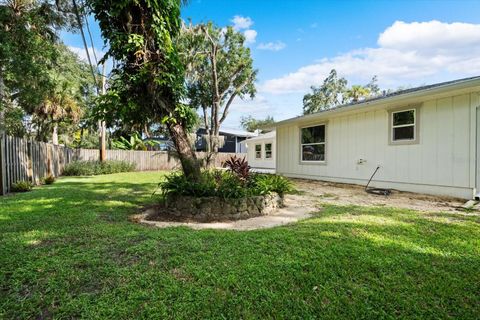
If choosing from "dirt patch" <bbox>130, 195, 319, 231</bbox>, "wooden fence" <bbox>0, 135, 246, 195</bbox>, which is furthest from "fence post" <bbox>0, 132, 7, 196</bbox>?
"dirt patch" <bbox>130, 195, 319, 231</bbox>

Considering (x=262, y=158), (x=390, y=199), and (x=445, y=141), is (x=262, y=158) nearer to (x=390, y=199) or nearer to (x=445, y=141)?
(x=390, y=199)

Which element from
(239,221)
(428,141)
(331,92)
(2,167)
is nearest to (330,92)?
(331,92)

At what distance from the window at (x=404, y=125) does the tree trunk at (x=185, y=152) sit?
6.62 metres

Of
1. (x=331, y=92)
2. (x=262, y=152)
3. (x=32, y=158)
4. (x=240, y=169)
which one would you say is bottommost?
(x=240, y=169)

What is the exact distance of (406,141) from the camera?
794 centimetres

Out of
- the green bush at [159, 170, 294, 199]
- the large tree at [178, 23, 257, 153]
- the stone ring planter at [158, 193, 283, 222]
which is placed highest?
the large tree at [178, 23, 257, 153]

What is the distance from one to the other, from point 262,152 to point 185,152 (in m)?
16.8

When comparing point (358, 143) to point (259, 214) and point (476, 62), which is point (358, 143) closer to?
point (259, 214)

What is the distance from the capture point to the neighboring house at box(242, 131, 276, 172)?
20812 millimetres

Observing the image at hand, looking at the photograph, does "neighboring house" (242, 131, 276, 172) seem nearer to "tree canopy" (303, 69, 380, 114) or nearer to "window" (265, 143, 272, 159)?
"window" (265, 143, 272, 159)

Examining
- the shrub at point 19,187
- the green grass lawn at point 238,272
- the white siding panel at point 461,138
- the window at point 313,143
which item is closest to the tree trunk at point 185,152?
the green grass lawn at point 238,272

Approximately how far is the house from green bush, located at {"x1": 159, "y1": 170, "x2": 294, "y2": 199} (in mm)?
4474

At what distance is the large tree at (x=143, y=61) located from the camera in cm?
476

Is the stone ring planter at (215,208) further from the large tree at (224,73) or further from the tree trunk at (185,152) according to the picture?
the large tree at (224,73)
